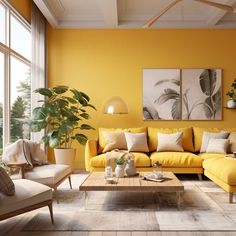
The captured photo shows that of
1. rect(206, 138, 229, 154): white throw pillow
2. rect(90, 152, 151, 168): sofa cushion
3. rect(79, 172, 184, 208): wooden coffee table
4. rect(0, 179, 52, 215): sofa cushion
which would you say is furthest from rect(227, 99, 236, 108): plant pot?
rect(0, 179, 52, 215): sofa cushion

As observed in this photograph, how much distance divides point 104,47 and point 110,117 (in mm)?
1469

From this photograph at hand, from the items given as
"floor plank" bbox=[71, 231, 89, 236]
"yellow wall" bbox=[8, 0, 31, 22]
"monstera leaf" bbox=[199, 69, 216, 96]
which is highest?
"yellow wall" bbox=[8, 0, 31, 22]

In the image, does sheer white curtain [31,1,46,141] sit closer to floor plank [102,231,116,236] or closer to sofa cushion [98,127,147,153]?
sofa cushion [98,127,147,153]

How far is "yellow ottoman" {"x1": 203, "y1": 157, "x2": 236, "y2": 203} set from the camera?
4.09 metres

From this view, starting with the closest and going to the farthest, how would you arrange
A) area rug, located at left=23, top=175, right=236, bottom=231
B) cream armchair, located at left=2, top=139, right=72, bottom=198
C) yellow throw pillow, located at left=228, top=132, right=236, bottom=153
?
area rug, located at left=23, top=175, right=236, bottom=231
cream armchair, located at left=2, top=139, right=72, bottom=198
yellow throw pillow, located at left=228, top=132, right=236, bottom=153

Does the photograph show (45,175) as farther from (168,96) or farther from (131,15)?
(131,15)

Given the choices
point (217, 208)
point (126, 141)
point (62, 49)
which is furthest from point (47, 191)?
point (62, 49)

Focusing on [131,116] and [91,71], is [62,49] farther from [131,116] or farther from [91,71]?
[131,116]

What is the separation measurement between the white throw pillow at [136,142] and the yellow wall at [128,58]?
80 centimetres

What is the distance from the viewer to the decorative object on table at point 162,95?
675 cm

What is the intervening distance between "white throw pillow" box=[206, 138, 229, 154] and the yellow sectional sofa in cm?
14

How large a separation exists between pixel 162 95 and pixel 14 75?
296 cm

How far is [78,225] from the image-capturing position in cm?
326

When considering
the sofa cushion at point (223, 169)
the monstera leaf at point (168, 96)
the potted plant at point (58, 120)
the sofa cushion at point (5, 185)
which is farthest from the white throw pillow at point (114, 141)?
the sofa cushion at point (5, 185)
